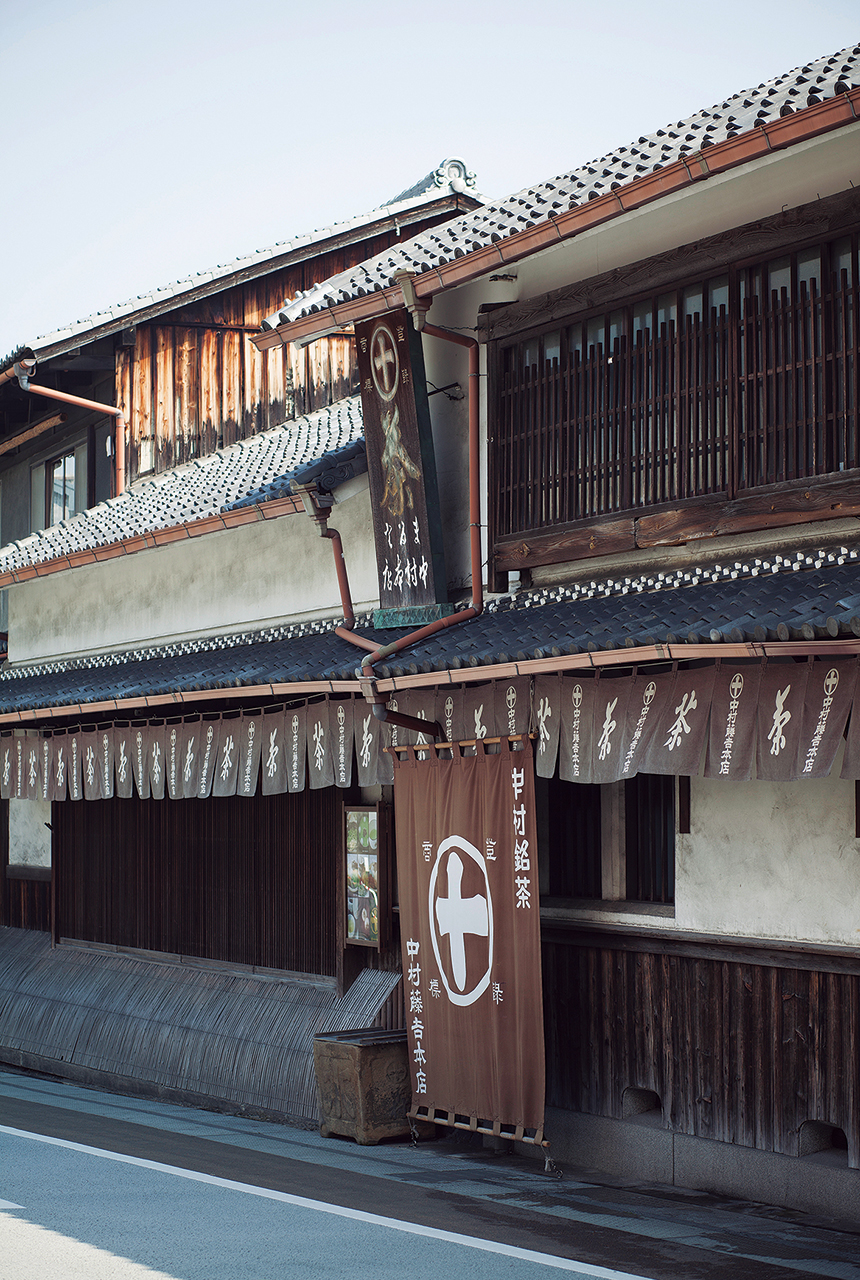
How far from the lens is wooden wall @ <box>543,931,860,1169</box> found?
28.1ft

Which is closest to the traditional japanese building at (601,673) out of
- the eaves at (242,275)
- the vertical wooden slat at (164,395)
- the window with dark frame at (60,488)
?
the vertical wooden slat at (164,395)

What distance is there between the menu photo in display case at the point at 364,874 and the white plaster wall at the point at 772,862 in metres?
3.25

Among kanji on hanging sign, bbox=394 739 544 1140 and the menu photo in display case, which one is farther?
the menu photo in display case

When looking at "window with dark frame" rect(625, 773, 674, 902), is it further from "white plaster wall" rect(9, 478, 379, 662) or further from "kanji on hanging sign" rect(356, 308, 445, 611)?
"white plaster wall" rect(9, 478, 379, 662)

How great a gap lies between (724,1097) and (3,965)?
40.7 ft

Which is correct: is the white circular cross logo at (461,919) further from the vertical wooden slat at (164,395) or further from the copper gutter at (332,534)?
the vertical wooden slat at (164,395)

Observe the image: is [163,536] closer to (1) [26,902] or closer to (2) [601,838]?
(2) [601,838]

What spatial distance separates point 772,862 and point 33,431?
15267 millimetres

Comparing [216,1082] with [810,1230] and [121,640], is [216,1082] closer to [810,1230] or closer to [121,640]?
[121,640]

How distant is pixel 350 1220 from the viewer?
821 cm

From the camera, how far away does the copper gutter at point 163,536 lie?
13180 millimetres

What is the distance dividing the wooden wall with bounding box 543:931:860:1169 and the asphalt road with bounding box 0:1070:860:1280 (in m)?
0.58

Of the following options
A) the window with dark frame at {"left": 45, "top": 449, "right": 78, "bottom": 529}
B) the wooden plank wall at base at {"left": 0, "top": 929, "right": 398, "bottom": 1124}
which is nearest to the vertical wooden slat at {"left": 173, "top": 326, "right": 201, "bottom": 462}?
the window with dark frame at {"left": 45, "top": 449, "right": 78, "bottom": 529}

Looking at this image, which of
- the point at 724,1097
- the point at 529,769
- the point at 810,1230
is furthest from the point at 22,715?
the point at 810,1230
